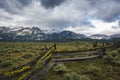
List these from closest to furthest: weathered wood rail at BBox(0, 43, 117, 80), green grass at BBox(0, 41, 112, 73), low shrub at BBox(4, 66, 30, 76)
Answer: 1. low shrub at BBox(4, 66, 30, 76)
2. weathered wood rail at BBox(0, 43, 117, 80)
3. green grass at BBox(0, 41, 112, 73)

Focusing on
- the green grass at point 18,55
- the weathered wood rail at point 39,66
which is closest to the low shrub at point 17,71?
the weathered wood rail at point 39,66

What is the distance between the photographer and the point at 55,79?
950cm

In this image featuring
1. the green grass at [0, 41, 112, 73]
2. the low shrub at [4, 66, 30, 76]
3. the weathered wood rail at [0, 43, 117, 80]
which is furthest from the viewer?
the green grass at [0, 41, 112, 73]

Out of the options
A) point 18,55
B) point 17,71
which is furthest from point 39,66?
point 18,55

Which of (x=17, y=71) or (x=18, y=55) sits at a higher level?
(x=17, y=71)

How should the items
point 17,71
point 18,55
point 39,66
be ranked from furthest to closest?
point 18,55 → point 39,66 → point 17,71

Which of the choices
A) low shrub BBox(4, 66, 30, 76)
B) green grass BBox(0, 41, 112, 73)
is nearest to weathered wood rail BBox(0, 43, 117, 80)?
low shrub BBox(4, 66, 30, 76)

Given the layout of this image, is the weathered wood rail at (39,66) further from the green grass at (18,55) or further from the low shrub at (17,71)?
the green grass at (18,55)

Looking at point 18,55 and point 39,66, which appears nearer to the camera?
point 39,66

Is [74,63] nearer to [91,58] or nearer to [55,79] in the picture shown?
[91,58]

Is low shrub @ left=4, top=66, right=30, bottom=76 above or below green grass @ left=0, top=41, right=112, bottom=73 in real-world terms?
above

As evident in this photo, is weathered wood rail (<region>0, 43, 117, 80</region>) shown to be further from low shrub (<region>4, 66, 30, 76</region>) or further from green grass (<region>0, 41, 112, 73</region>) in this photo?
green grass (<region>0, 41, 112, 73</region>)

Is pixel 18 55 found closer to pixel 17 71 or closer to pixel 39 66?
pixel 39 66

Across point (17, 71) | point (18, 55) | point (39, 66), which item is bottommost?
point (18, 55)
